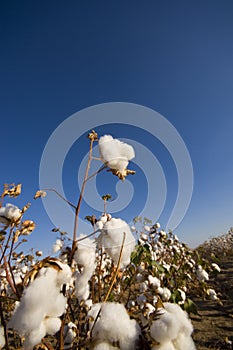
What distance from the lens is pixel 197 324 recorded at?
157 inches

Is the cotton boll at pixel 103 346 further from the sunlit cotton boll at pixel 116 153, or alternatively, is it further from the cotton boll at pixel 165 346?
the sunlit cotton boll at pixel 116 153

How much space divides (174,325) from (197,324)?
4.10 metres

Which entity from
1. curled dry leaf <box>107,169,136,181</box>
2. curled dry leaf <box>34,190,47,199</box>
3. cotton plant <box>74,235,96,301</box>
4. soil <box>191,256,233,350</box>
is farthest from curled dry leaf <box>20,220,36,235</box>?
soil <box>191,256,233,350</box>

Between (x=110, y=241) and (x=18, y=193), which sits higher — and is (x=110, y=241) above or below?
below

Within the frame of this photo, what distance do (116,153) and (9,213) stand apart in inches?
23.3

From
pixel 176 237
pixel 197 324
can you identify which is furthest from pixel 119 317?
pixel 176 237

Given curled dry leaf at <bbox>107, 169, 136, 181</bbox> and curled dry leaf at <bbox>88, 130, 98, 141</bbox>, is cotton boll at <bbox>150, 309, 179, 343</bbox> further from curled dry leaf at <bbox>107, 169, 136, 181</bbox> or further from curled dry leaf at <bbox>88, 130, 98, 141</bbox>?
curled dry leaf at <bbox>88, 130, 98, 141</bbox>

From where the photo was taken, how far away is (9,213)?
1.12 m

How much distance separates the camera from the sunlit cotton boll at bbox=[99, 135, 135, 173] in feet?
3.67

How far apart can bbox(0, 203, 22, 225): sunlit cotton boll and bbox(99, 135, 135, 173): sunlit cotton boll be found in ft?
1.62

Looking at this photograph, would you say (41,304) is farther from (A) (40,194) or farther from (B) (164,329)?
(A) (40,194)

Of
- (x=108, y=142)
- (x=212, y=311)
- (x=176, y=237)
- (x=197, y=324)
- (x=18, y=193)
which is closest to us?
(x=108, y=142)

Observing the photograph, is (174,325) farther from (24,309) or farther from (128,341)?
(24,309)

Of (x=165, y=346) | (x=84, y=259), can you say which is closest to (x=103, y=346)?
(x=165, y=346)
